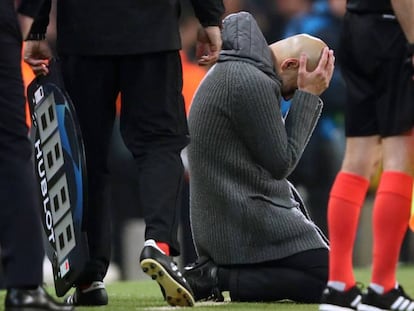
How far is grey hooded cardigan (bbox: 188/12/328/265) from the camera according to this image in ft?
20.6

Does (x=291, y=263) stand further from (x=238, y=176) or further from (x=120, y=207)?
(x=120, y=207)

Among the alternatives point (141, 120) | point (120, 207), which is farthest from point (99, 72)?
point (120, 207)

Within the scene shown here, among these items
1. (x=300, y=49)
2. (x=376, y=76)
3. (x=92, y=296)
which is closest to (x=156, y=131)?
(x=92, y=296)

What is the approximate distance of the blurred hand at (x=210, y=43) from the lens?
6.19 meters

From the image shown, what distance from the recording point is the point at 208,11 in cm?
616

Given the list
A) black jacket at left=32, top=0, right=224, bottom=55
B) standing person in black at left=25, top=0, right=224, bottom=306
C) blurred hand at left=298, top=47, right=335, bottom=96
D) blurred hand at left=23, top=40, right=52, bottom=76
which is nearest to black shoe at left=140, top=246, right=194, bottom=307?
standing person in black at left=25, top=0, right=224, bottom=306

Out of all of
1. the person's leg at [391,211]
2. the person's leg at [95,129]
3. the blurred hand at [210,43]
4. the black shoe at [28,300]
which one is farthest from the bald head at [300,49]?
the black shoe at [28,300]

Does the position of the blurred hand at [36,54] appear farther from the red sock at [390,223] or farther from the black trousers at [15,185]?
the red sock at [390,223]

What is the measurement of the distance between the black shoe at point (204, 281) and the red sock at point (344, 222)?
3.53 ft

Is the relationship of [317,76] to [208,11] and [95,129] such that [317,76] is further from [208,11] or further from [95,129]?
[95,129]

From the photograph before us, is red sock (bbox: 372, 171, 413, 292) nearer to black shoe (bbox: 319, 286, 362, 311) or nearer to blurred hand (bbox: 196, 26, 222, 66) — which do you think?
black shoe (bbox: 319, 286, 362, 311)

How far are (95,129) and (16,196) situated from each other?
117cm

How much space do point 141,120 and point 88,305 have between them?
815 mm

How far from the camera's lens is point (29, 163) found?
510 centimetres
